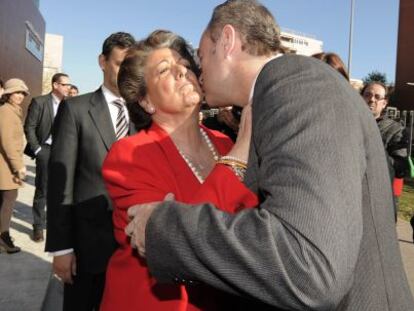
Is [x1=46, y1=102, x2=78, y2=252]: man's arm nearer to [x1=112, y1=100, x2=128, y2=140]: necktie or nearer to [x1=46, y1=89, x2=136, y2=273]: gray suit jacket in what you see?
[x1=46, y1=89, x2=136, y2=273]: gray suit jacket

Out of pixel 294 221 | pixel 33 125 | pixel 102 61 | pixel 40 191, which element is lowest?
pixel 40 191

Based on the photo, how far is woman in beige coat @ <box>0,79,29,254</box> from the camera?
527 cm

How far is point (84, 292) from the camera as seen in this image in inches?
108

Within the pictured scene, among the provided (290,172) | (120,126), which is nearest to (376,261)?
(290,172)

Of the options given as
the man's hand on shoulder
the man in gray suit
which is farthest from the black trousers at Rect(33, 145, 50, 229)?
the man in gray suit

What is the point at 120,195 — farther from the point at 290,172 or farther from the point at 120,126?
the point at 120,126

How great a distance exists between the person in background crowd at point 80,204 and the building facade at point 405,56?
4334cm

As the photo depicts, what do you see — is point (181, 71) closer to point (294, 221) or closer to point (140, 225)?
point (140, 225)

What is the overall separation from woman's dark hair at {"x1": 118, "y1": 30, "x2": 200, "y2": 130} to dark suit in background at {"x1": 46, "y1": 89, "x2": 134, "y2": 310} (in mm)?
721

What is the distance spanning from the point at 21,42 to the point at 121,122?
24.8 metres

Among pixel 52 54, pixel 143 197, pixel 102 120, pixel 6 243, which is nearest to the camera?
pixel 143 197

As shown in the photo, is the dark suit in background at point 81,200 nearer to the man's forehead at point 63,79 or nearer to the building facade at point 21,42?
the man's forehead at point 63,79

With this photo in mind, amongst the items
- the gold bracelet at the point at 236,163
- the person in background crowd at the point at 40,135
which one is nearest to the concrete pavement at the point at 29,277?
the person in background crowd at the point at 40,135

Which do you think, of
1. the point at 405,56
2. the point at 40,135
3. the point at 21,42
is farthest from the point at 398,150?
the point at 405,56
